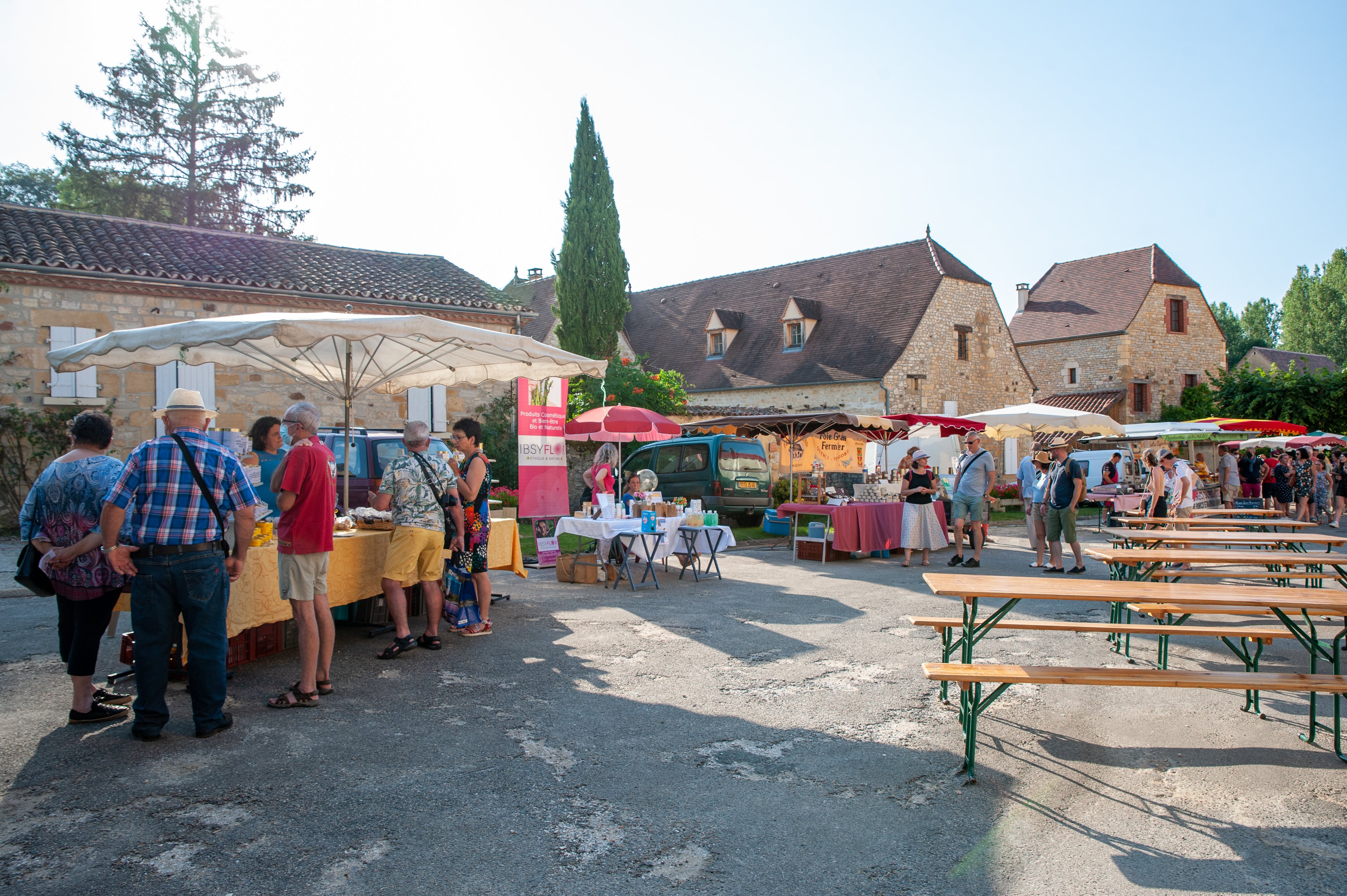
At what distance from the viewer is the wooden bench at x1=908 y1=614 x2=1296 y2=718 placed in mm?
4625

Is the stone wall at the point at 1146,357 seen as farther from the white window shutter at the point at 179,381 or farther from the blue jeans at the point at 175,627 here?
the blue jeans at the point at 175,627

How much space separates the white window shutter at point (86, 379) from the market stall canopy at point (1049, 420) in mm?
16553

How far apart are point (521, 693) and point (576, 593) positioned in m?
4.08

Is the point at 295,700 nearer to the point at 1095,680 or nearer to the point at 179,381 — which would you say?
the point at 1095,680

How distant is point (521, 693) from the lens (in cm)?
550

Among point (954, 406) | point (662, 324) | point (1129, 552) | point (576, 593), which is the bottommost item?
point (576, 593)

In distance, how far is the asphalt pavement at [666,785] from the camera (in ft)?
10.4

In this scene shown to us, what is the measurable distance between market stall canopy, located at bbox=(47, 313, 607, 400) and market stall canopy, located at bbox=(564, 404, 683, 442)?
4.73 metres

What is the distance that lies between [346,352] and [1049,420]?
12317 mm

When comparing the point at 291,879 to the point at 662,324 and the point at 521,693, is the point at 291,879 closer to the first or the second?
the point at 521,693

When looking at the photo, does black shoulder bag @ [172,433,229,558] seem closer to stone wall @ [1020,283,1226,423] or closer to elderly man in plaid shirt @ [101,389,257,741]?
elderly man in plaid shirt @ [101,389,257,741]

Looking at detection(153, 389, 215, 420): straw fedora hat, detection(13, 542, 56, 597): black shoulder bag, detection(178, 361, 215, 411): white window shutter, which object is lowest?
detection(13, 542, 56, 597): black shoulder bag

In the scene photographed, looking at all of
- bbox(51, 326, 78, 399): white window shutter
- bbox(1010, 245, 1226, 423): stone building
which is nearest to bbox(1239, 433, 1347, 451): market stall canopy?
bbox(1010, 245, 1226, 423): stone building

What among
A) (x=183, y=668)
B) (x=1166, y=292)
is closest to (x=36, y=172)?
(x=183, y=668)
